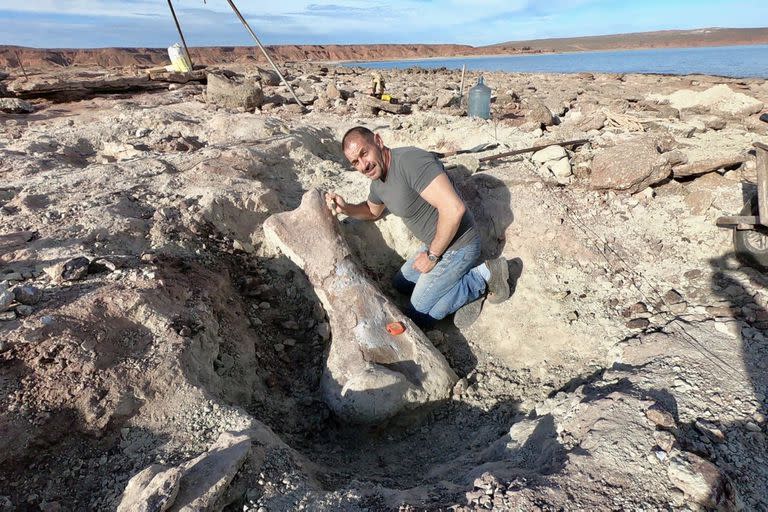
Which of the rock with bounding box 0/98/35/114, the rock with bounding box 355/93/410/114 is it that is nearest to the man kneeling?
the rock with bounding box 355/93/410/114

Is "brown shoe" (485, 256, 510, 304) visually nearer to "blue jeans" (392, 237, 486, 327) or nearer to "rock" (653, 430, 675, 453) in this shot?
"blue jeans" (392, 237, 486, 327)

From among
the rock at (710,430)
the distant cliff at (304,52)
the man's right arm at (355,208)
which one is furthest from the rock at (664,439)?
the distant cliff at (304,52)

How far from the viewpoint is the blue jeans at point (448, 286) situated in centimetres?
329

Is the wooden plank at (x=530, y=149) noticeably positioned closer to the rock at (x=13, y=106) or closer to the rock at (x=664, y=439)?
the rock at (x=664, y=439)

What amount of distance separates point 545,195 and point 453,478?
2.71m

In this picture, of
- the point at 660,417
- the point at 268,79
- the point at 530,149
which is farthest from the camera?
the point at 268,79

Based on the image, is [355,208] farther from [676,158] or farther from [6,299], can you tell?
[676,158]

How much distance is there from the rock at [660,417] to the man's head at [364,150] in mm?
2031

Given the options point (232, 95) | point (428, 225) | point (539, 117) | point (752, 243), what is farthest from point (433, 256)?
point (232, 95)

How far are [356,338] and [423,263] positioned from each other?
81cm

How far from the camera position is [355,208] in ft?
11.4

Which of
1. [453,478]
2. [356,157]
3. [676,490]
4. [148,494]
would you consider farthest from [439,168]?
[148,494]

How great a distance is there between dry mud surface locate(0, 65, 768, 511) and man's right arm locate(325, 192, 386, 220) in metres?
0.27

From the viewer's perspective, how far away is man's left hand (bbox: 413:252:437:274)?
10.7 feet
